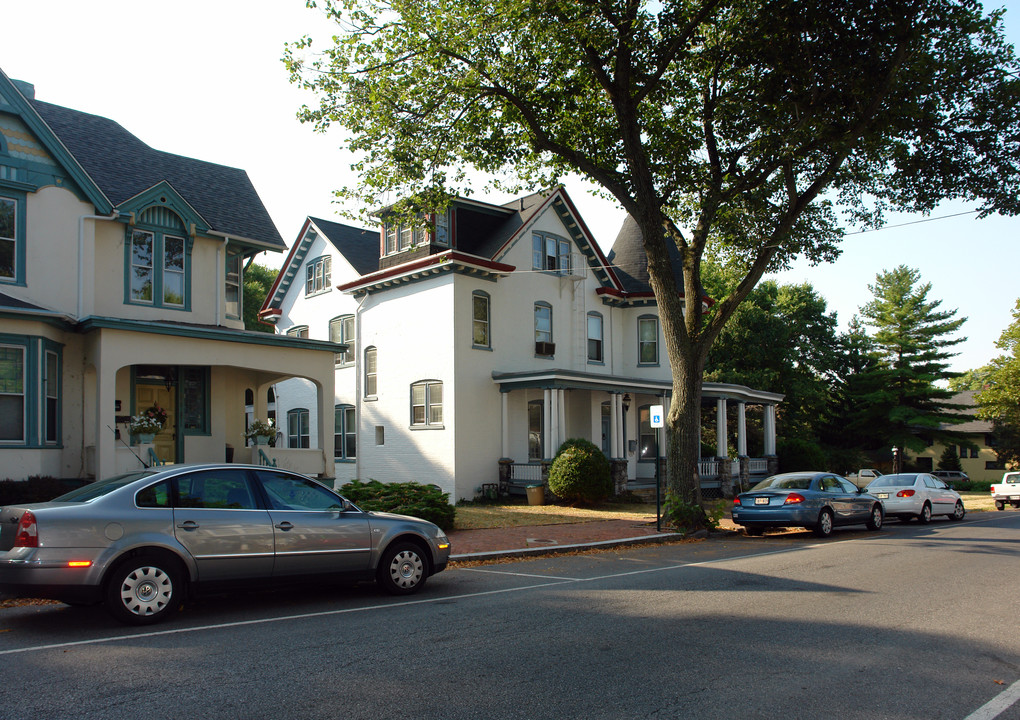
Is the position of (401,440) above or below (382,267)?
below

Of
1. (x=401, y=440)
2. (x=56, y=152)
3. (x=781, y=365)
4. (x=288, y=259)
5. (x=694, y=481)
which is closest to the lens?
(x=56, y=152)

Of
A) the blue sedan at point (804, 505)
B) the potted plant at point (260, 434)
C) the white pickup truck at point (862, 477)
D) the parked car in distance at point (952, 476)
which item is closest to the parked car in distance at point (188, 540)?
the potted plant at point (260, 434)

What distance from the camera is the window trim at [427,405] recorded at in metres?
25.9

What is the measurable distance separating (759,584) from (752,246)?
11710 millimetres

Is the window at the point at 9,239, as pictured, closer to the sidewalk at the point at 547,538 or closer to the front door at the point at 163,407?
the front door at the point at 163,407

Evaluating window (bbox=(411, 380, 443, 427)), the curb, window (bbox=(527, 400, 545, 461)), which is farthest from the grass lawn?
window (bbox=(411, 380, 443, 427))

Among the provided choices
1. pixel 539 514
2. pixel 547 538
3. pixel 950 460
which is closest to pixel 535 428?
pixel 539 514

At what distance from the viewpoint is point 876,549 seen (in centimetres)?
1438

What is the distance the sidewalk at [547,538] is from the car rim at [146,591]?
5653 mm

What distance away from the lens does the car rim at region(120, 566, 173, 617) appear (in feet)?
24.4

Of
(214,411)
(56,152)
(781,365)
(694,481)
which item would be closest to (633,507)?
(694,481)

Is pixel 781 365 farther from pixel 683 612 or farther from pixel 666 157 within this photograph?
pixel 683 612

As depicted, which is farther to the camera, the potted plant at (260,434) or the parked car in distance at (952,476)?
the parked car in distance at (952,476)

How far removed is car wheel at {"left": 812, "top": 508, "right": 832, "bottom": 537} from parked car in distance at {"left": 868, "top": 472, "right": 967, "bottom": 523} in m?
4.63
